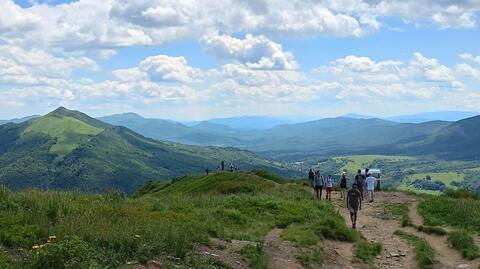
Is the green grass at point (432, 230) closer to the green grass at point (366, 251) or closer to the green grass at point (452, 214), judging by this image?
the green grass at point (452, 214)

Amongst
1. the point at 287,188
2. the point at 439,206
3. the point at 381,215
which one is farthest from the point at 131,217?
the point at 287,188

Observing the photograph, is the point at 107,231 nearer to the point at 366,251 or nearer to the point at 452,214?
the point at 366,251

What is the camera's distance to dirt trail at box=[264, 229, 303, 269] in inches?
607

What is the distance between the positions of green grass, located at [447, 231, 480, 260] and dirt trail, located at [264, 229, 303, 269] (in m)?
6.61

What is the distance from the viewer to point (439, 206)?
1193 inches

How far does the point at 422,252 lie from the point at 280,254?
6.15 m

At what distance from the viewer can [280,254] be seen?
655 inches

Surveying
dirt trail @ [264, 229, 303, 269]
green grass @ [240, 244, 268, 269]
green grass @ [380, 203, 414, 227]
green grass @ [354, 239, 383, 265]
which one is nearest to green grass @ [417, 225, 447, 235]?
Answer: green grass @ [380, 203, 414, 227]

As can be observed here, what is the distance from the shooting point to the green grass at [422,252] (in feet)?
58.7

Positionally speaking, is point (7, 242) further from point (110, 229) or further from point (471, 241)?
point (471, 241)

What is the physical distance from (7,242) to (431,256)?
14.5m

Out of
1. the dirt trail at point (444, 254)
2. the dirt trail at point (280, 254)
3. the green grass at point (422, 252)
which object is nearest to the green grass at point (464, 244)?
the dirt trail at point (444, 254)

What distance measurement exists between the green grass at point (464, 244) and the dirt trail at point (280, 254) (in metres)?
6.61

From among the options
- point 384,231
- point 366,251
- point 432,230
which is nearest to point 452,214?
point 432,230
